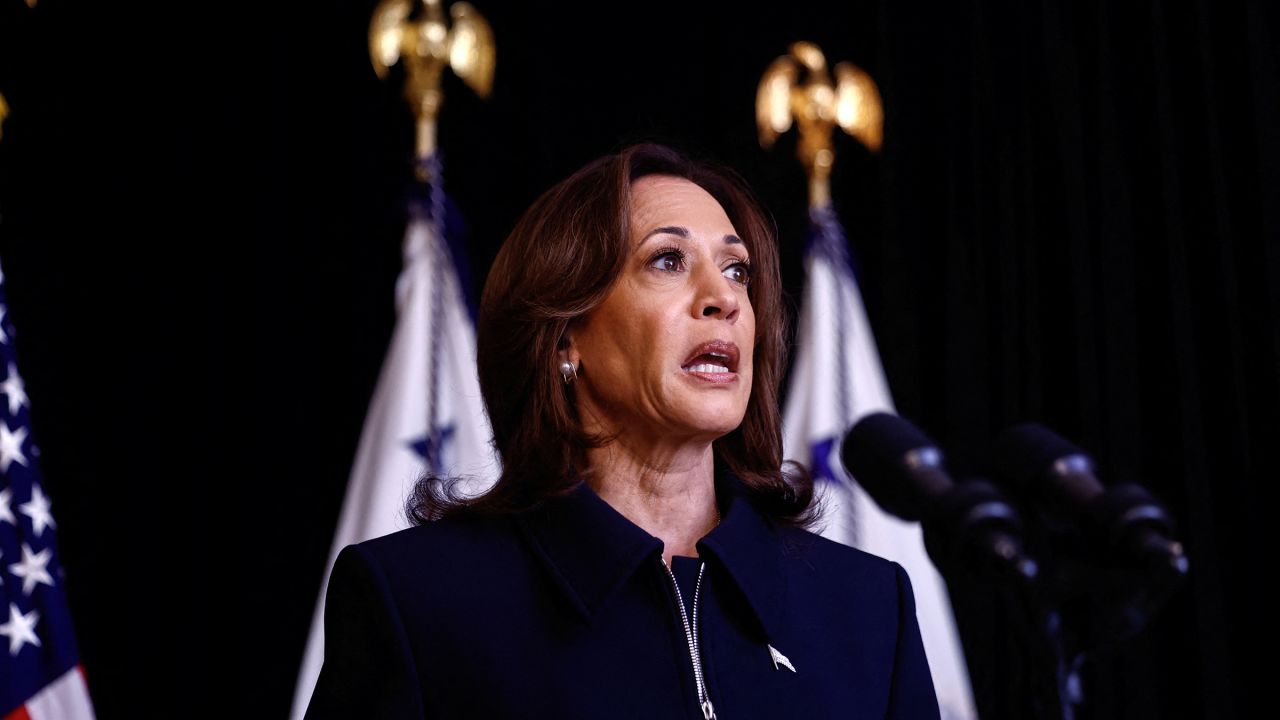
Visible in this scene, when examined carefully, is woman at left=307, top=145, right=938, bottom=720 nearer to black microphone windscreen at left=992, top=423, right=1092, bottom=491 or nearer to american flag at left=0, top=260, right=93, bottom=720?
A: black microphone windscreen at left=992, top=423, right=1092, bottom=491

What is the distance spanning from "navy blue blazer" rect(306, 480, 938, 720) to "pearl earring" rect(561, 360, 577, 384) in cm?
20

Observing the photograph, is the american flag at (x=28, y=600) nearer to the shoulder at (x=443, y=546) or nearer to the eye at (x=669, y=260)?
the shoulder at (x=443, y=546)

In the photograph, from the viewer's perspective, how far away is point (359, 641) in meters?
1.58

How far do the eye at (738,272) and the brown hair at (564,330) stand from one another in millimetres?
66

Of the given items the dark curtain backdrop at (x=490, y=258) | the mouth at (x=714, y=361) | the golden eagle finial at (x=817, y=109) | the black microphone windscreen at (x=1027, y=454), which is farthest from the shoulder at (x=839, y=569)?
the golden eagle finial at (x=817, y=109)

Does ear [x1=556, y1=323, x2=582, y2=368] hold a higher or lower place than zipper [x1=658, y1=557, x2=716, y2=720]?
higher

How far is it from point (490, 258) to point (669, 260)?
201 cm

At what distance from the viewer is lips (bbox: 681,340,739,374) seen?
1.73 meters

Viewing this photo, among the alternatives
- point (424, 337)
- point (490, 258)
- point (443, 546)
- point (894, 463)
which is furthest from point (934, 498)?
point (490, 258)

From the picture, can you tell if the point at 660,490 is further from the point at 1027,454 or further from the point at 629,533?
the point at 1027,454

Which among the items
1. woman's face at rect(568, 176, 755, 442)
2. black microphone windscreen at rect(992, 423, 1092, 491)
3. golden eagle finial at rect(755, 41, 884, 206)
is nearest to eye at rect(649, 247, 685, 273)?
woman's face at rect(568, 176, 755, 442)

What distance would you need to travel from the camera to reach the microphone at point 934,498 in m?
1.12

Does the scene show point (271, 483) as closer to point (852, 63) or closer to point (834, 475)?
point (834, 475)

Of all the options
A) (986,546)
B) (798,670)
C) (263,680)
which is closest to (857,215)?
(263,680)
